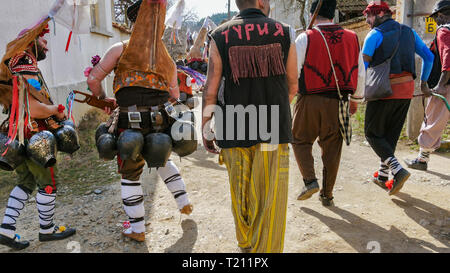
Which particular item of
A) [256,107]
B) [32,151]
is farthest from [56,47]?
[256,107]

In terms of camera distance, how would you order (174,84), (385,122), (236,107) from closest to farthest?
1. (236,107)
2. (174,84)
3. (385,122)

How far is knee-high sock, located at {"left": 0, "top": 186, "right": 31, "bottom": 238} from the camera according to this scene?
118 inches

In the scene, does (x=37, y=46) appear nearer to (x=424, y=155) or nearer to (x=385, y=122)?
(x=385, y=122)

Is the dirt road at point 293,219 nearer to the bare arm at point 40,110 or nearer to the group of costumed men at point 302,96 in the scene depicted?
the group of costumed men at point 302,96

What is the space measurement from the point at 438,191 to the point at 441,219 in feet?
2.69

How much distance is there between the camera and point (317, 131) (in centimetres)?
340

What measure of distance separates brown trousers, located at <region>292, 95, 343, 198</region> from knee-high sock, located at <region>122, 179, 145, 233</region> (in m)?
1.58

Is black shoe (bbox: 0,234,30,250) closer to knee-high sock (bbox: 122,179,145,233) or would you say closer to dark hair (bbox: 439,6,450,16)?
knee-high sock (bbox: 122,179,145,233)

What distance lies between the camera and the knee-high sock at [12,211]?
2986 millimetres

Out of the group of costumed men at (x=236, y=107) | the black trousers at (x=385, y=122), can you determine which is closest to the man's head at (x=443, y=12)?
the group of costumed men at (x=236, y=107)

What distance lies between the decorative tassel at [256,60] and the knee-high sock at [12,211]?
2161mm

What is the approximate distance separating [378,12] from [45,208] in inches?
150

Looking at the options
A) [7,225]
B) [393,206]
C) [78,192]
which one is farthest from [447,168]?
[7,225]
